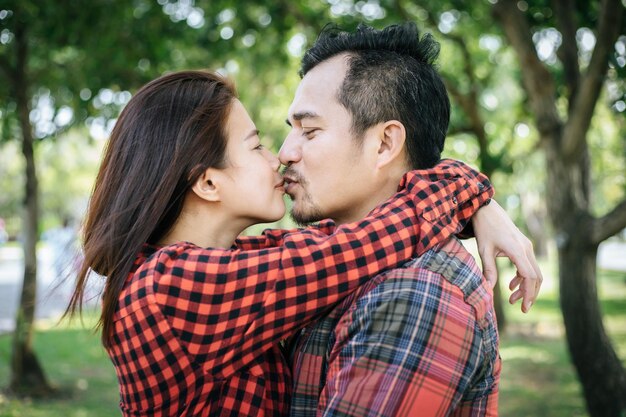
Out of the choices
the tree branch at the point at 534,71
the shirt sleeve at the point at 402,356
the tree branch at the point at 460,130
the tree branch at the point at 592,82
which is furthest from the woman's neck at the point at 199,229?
the tree branch at the point at 460,130

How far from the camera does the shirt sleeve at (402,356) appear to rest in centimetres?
158

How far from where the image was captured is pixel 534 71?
21.4 ft

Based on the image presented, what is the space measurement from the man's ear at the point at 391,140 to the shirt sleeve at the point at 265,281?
13.7 inches

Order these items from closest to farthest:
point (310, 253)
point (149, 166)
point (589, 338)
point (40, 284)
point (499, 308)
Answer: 1. point (310, 253)
2. point (149, 166)
3. point (589, 338)
4. point (499, 308)
5. point (40, 284)

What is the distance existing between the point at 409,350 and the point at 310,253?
375 mm

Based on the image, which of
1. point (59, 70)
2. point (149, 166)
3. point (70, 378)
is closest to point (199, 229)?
point (149, 166)

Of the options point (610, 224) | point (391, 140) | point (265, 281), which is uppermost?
point (391, 140)

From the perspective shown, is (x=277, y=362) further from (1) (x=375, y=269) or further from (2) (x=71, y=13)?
(2) (x=71, y=13)

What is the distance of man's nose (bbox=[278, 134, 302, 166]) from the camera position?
2.23 m

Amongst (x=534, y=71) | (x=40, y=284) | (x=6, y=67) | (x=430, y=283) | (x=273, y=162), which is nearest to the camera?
(x=430, y=283)

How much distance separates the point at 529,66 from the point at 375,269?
532 cm

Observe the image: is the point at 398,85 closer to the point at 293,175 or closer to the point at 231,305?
the point at 293,175

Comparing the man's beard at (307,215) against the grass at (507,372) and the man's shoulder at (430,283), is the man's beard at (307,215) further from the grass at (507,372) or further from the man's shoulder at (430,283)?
the grass at (507,372)

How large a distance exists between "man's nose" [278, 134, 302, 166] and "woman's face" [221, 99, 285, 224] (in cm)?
5
